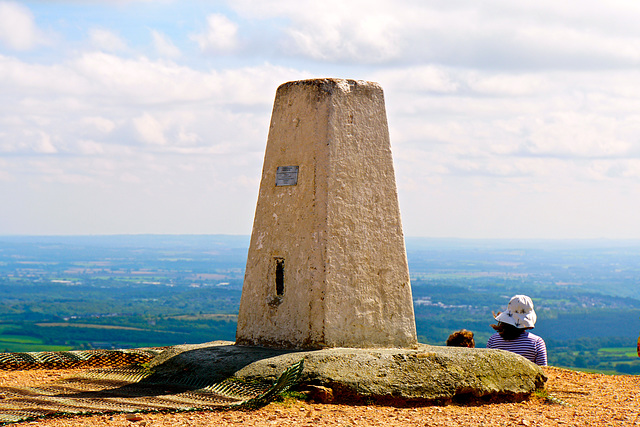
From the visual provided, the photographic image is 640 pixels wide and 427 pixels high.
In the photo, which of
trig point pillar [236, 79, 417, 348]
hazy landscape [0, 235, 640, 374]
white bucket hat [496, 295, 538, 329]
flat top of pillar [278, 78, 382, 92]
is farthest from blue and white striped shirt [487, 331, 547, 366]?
hazy landscape [0, 235, 640, 374]

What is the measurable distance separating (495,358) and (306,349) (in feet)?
7.06

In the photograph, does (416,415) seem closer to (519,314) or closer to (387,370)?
(387,370)

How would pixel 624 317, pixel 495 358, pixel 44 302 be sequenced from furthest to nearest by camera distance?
pixel 44 302 → pixel 624 317 → pixel 495 358

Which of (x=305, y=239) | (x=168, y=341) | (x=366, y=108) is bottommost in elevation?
(x=168, y=341)

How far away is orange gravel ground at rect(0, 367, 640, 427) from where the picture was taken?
21.7ft

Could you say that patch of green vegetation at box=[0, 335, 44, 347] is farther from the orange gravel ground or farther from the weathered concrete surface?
the weathered concrete surface

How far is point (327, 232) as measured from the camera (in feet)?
28.1

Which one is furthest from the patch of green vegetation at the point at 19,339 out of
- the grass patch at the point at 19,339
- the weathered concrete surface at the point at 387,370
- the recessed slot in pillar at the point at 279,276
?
the weathered concrete surface at the point at 387,370

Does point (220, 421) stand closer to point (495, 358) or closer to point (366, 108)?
point (495, 358)

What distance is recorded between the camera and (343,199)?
28.9 ft

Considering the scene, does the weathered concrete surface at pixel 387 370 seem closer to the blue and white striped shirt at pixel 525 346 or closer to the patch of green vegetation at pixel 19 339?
the blue and white striped shirt at pixel 525 346

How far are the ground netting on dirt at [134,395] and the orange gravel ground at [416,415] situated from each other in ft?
0.50

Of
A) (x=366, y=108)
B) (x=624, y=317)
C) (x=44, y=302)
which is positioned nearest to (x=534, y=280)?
(x=624, y=317)

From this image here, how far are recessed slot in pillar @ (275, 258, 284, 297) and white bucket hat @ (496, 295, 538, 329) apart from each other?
112 inches
